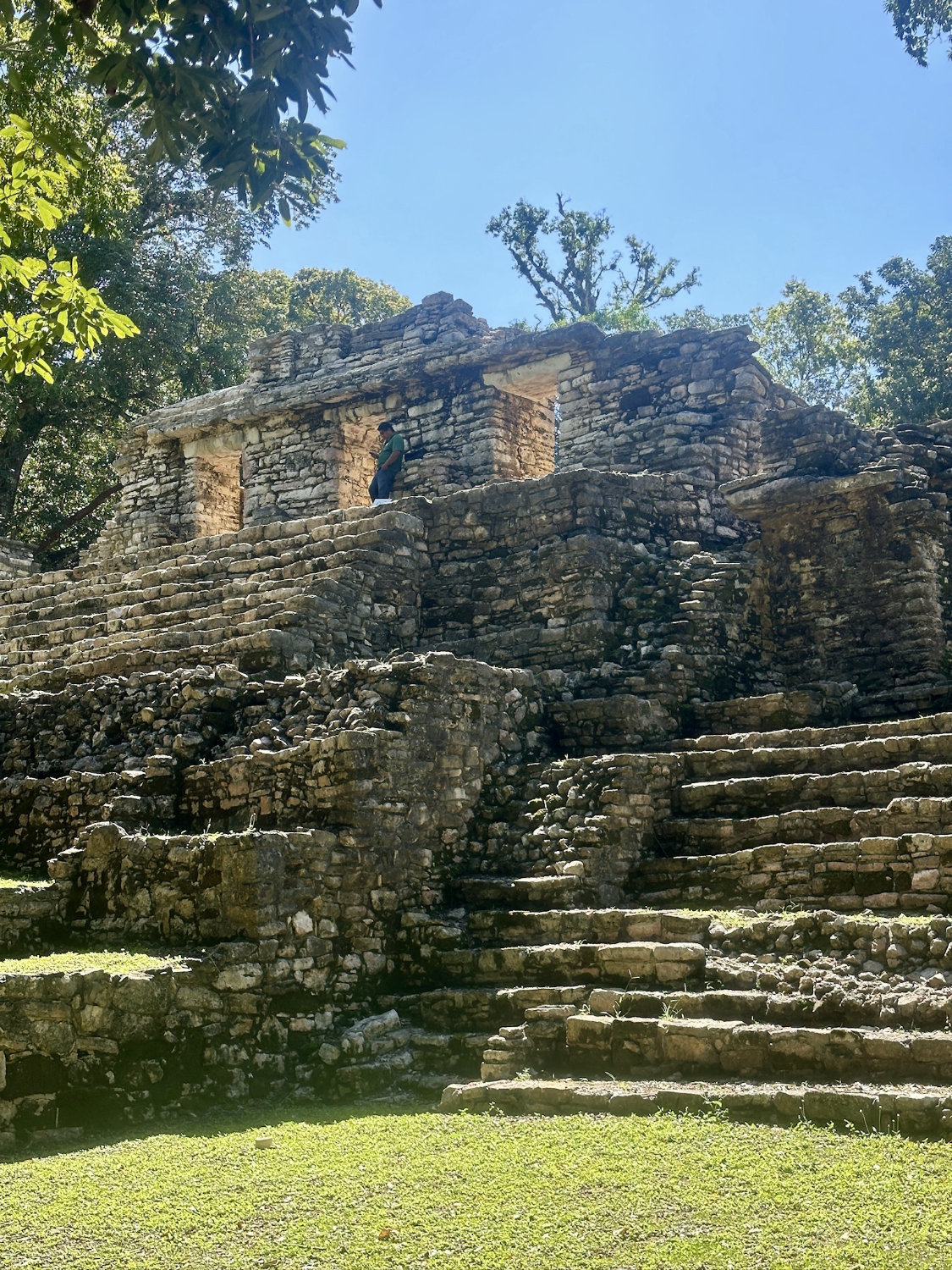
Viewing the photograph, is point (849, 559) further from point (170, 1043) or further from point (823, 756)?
point (170, 1043)

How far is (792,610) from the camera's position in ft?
40.1

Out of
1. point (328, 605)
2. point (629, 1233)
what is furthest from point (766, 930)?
point (328, 605)

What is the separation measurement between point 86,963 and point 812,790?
4793mm

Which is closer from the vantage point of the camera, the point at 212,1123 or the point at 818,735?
the point at 212,1123

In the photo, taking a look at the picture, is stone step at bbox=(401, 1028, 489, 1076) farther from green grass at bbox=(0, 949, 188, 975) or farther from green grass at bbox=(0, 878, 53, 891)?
green grass at bbox=(0, 878, 53, 891)

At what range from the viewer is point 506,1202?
16.8 feet

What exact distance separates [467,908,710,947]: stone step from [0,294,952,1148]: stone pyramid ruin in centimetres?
2

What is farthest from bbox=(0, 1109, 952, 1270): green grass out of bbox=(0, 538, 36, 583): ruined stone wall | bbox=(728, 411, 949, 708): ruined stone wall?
bbox=(0, 538, 36, 583): ruined stone wall

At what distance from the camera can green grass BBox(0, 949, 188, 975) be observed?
692 centimetres

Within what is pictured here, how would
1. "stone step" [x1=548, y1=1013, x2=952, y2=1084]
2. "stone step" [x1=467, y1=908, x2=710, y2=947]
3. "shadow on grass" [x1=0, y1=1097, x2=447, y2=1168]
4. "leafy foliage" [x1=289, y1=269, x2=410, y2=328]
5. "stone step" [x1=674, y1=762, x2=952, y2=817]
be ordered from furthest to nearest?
1. "leafy foliage" [x1=289, y1=269, x2=410, y2=328]
2. "stone step" [x1=674, y1=762, x2=952, y2=817]
3. "stone step" [x1=467, y1=908, x2=710, y2=947]
4. "shadow on grass" [x1=0, y1=1097, x2=447, y2=1168]
5. "stone step" [x1=548, y1=1013, x2=952, y2=1084]

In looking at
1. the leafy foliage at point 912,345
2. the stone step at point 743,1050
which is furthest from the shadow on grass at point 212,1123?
the leafy foliage at point 912,345

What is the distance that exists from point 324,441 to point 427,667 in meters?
9.32

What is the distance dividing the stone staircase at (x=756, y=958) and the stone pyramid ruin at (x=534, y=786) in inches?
0.8

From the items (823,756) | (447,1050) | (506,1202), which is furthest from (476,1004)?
(823,756)
